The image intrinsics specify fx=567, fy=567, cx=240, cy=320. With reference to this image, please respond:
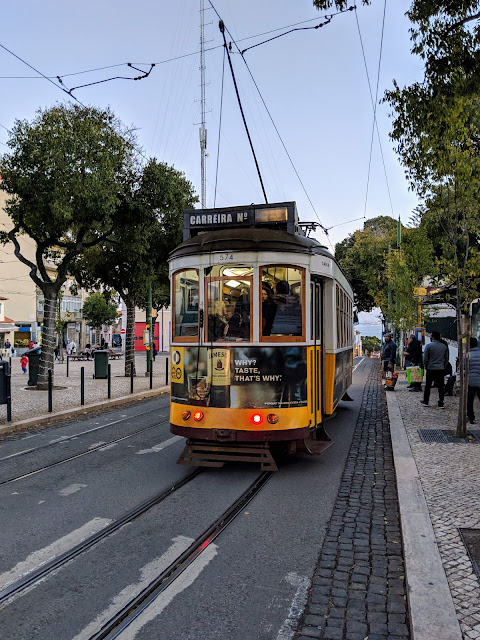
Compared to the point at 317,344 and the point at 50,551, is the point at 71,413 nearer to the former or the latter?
the point at 317,344

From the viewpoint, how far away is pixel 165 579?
4.23m

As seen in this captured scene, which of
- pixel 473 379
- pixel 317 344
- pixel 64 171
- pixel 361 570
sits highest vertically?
pixel 64 171

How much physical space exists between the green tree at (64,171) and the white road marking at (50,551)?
421 inches

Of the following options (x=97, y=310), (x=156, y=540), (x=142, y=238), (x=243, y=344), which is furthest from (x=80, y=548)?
(x=97, y=310)

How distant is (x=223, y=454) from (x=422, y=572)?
369 centimetres

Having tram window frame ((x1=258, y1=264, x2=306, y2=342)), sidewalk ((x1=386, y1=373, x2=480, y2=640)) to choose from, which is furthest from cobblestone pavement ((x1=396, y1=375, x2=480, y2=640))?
tram window frame ((x1=258, y1=264, x2=306, y2=342))

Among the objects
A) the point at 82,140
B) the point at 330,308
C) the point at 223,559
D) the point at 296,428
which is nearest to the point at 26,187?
the point at 82,140

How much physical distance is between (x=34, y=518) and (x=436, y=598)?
12.6ft

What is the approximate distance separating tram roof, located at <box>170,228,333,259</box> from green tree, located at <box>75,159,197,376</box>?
10071 millimetres

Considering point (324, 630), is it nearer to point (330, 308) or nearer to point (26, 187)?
point (330, 308)

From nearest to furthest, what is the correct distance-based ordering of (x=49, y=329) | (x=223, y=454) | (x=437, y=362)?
(x=223, y=454)
(x=437, y=362)
(x=49, y=329)

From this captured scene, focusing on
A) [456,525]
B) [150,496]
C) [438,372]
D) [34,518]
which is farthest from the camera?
[438,372]

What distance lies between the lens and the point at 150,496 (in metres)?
6.43

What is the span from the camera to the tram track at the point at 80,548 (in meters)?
4.07
